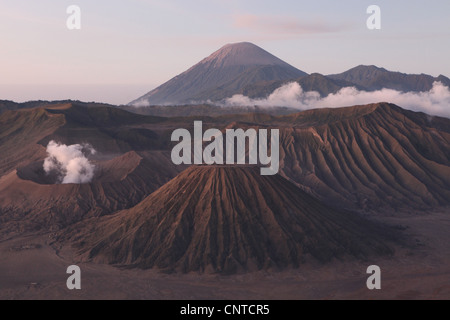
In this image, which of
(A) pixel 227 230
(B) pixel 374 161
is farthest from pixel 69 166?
(B) pixel 374 161

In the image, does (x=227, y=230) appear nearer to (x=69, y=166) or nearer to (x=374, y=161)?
(x=69, y=166)

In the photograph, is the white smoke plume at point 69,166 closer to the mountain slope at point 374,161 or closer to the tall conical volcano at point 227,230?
the tall conical volcano at point 227,230

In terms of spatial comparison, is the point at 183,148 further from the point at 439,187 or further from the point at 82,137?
the point at 439,187

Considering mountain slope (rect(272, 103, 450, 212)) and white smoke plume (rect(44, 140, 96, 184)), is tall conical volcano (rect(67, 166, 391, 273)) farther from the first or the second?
mountain slope (rect(272, 103, 450, 212))

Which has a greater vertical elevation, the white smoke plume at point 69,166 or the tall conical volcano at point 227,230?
the white smoke plume at point 69,166

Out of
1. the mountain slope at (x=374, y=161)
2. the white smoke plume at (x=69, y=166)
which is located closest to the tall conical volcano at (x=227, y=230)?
the white smoke plume at (x=69, y=166)

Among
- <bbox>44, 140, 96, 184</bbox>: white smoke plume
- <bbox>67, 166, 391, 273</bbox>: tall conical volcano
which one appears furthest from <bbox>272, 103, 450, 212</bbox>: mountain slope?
<bbox>44, 140, 96, 184</bbox>: white smoke plume
